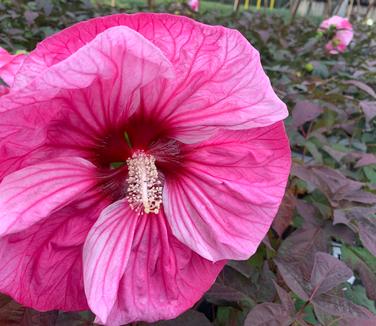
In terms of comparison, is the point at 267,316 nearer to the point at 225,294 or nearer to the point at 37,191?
the point at 225,294

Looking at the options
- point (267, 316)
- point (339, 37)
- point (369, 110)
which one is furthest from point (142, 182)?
point (339, 37)

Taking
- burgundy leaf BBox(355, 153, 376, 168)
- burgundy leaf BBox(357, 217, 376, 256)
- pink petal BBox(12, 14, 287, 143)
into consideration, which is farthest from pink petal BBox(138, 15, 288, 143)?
burgundy leaf BBox(355, 153, 376, 168)

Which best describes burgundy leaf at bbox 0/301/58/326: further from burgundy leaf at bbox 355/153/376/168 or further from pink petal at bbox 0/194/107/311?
burgundy leaf at bbox 355/153/376/168

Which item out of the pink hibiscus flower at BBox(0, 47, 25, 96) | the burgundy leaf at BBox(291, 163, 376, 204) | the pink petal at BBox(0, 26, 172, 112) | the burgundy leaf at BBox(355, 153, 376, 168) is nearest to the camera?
the pink petal at BBox(0, 26, 172, 112)

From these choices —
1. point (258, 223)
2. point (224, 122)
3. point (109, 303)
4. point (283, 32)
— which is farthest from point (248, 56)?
point (283, 32)

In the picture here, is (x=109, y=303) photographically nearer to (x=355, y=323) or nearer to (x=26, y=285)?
(x=26, y=285)

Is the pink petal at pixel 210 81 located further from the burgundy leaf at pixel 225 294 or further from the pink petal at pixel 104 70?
the burgundy leaf at pixel 225 294

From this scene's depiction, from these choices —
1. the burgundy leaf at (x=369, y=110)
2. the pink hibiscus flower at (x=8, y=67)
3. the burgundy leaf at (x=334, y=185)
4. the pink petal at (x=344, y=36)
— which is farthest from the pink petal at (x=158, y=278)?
the pink petal at (x=344, y=36)
